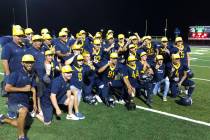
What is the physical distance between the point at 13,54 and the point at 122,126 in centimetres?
310

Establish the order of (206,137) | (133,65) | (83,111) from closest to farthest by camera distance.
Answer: (206,137)
(83,111)
(133,65)

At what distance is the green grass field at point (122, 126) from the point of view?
679cm

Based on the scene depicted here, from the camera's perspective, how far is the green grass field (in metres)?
6.79

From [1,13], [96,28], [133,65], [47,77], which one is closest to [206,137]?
[133,65]

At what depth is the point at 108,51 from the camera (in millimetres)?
11562

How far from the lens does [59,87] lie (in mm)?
7555

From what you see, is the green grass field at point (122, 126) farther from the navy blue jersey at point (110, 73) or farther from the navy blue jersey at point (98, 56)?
the navy blue jersey at point (98, 56)

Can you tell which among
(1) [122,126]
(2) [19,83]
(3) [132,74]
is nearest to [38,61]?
(2) [19,83]

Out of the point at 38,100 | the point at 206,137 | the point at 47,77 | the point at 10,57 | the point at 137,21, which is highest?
the point at 137,21

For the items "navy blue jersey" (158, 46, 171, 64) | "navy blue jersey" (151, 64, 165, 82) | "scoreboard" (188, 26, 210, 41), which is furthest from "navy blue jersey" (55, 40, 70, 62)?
"scoreboard" (188, 26, 210, 41)

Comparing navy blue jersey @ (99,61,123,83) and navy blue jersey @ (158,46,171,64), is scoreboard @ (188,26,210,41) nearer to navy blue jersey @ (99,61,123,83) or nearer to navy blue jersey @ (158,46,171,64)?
navy blue jersey @ (158,46,171,64)

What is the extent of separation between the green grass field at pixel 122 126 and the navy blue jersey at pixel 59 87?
64 centimetres

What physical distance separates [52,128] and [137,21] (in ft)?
110

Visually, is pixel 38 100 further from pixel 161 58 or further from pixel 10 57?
pixel 161 58
